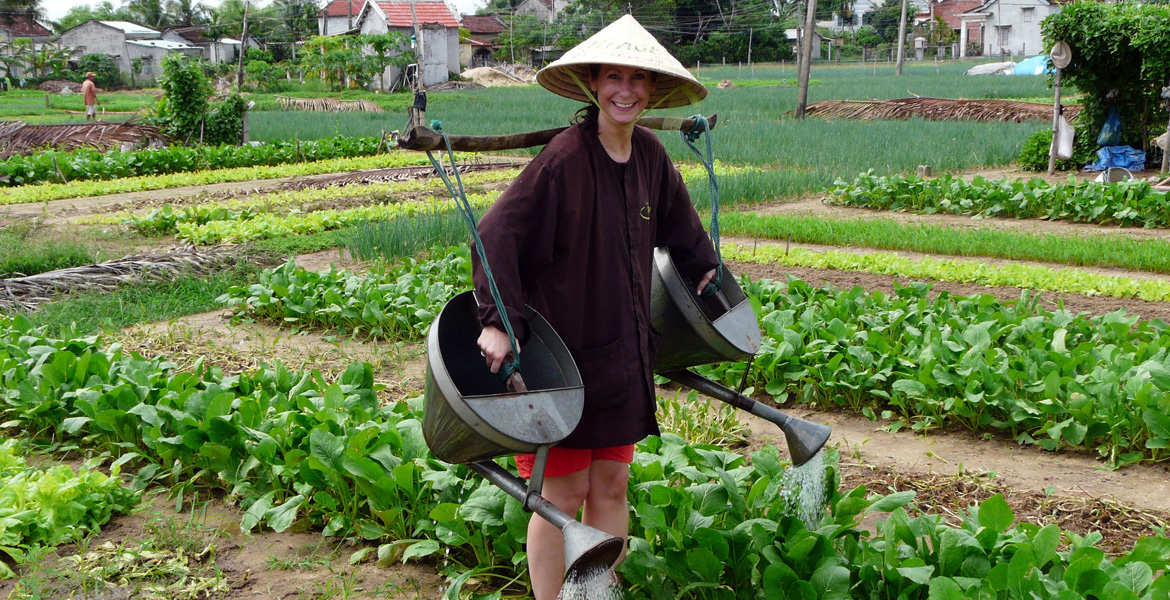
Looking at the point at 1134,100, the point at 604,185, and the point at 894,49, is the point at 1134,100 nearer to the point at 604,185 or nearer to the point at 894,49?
the point at 604,185

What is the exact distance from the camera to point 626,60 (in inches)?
83.0

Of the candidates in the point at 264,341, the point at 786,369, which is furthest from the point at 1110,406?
the point at 264,341

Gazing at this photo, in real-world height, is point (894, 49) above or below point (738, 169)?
above

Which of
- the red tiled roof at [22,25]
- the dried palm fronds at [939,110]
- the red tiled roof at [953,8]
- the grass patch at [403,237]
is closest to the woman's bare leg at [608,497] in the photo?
the grass patch at [403,237]

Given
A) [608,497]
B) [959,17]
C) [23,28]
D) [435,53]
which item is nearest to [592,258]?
[608,497]

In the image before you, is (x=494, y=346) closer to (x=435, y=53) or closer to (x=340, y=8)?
(x=435, y=53)

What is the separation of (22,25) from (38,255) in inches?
2463

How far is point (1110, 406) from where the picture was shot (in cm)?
347

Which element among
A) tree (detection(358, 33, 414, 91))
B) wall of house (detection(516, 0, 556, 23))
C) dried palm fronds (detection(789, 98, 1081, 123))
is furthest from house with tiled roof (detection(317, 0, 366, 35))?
dried palm fronds (detection(789, 98, 1081, 123))

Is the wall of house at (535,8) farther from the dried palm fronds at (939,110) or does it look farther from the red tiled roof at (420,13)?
the dried palm fronds at (939,110)

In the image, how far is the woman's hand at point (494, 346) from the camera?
2.04m

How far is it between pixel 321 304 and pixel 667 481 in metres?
3.45

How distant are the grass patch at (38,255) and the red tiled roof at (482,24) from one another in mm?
53114

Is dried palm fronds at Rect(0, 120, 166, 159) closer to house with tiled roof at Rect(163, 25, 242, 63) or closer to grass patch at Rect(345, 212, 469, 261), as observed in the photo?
grass patch at Rect(345, 212, 469, 261)
